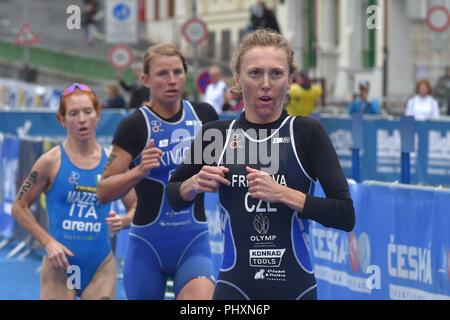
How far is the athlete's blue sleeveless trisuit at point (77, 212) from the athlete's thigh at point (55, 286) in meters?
0.23

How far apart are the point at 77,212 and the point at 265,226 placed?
8.26ft

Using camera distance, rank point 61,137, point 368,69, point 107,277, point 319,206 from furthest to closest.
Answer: point 368,69 < point 61,137 < point 107,277 < point 319,206

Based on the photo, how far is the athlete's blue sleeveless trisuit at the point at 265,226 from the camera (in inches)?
165

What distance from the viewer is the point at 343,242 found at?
878cm

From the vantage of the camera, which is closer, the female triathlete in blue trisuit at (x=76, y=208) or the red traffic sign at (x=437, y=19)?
the female triathlete in blue trisuit at (x=76, y=208)

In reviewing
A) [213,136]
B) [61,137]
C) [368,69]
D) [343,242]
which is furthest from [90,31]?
[213,136]

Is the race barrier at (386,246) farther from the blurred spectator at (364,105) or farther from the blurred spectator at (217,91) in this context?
the blurred spectator at (364,105)

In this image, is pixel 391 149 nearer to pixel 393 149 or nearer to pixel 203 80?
pixel 393 149

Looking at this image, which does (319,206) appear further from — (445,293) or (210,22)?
(210,22)

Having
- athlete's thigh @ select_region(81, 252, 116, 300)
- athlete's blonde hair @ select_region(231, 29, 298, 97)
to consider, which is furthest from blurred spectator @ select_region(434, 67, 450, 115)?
athlete's blonde hair @ select_region(231, 29, 298, 97)

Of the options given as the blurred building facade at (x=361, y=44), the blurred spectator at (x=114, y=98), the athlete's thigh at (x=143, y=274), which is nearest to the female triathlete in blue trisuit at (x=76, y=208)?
the athlete's thigh at (x=143, y=274)

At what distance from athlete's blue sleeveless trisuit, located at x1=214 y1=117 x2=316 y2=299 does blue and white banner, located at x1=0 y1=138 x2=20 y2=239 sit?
10302mm

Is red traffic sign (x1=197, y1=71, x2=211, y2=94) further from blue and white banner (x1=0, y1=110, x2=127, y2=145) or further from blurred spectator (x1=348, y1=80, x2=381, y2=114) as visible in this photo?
blurred spectator (x1=348, y1=80, x2=381, y2=114)

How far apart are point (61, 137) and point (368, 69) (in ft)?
61.3
